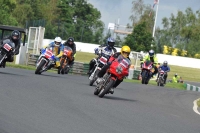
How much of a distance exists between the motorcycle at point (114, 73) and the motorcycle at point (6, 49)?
4.61 meters

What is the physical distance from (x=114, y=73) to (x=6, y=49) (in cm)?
493

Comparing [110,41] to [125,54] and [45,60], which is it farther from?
[125,54]

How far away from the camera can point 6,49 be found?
67.5ft

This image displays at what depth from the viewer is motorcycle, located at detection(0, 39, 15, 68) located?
20.6 meters

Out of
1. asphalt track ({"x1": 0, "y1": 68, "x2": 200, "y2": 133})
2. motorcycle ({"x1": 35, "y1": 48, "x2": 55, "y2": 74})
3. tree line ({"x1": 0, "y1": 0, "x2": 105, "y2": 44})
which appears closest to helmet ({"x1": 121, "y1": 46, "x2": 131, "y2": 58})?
asphalt track ({"x1": 0, "y1": 68, "x2": 200, "y2": 133})

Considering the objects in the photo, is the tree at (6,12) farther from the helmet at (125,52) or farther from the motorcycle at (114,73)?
the motorcycle at (114,73)

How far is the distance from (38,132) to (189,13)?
118873 mm

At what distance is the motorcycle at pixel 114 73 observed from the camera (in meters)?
16.8

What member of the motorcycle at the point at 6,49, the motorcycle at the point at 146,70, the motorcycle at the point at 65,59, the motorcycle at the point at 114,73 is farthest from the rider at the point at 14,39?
the motorcycle at the point at 146,70

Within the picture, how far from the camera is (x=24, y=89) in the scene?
15758mm

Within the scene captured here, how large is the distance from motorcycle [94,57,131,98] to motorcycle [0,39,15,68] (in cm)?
461

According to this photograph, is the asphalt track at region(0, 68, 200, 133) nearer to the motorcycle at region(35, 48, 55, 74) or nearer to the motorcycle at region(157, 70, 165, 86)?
the motorcycle at region(35, 48, 55, 74)

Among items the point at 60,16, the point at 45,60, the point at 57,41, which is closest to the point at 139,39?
the point at 57,41

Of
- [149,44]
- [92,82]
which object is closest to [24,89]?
[92,82]
